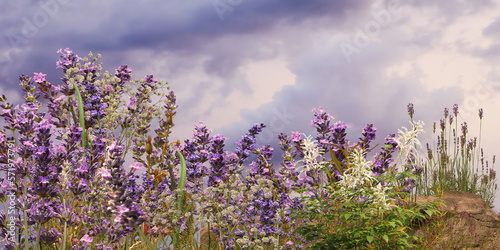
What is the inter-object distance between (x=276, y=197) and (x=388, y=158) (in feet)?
4.55

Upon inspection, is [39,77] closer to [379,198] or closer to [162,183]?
[162,183]

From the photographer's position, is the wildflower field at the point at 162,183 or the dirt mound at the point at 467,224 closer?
the wildflower field at the point at 162,183

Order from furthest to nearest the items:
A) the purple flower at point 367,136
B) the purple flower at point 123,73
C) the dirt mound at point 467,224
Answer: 1. the dirt mound at point 467,224
2. the purple flower at point 123,73
3. the purple flower at point 367,136

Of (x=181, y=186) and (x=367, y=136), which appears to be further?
(x=367, y=136)

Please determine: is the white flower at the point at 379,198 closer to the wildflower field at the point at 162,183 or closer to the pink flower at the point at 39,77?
the wildflower field at the point at 162,183

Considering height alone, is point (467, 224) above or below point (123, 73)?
below

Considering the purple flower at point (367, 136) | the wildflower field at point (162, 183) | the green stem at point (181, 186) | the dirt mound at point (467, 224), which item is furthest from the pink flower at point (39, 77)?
the dirt mound at point (467, 224)

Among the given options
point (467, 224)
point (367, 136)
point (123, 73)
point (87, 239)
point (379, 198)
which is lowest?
point (87, 239)

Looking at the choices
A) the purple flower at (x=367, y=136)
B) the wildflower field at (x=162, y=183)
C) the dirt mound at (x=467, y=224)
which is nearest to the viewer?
the wildflower field at (x=162, y=183)

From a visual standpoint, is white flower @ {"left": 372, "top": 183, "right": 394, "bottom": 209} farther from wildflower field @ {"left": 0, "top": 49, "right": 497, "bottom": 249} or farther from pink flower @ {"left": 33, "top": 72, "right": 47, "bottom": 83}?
pink flower @ {"left": 33, "top": 72, "right": 47, "bottom": 83}

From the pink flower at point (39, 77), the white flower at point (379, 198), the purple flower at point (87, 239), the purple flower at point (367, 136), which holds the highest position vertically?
the pink flower at point (39, 77)

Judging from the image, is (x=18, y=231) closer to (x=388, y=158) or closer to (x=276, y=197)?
(x=276, y=197)

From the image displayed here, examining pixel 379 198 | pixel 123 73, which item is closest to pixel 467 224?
pixel 379 198

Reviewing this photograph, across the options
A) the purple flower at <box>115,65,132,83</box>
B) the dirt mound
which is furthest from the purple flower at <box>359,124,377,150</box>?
the purple flower at <box>115,65,132,83</box>
